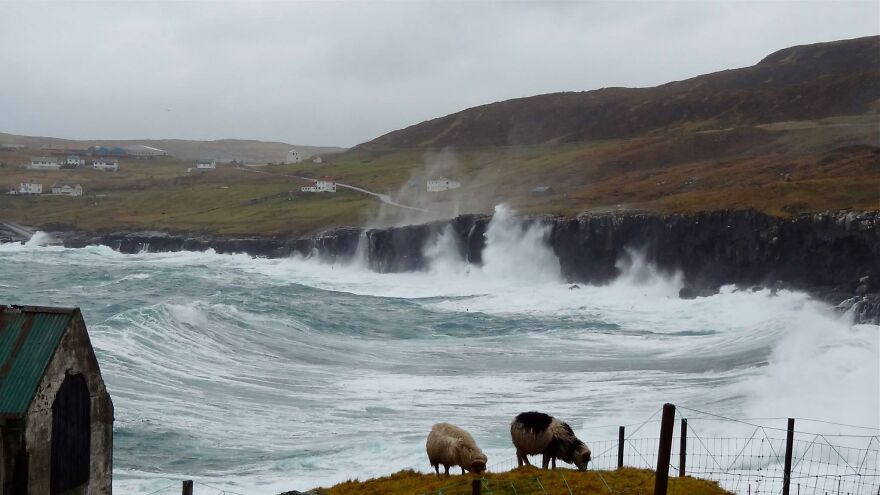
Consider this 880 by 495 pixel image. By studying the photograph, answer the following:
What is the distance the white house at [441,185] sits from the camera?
5379 inches

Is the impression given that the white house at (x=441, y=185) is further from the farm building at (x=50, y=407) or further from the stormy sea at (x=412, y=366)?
the farm building at (x=50, y=407)

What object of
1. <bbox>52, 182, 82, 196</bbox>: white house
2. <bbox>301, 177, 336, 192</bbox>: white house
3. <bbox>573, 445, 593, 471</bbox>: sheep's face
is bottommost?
<bbox>573, 445, 593, 471</bbox>: sheep's face

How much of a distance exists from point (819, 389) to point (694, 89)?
522ft

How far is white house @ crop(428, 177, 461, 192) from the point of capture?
Result: 448ft

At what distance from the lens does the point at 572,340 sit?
1959 inches

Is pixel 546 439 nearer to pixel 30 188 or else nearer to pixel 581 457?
pixel 581 457

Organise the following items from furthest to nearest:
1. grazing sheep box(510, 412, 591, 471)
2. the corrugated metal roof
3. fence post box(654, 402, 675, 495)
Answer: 1. grazing sheep box(510, 412, 591, 471)
2. the corrugated metal roof
3. fence post box(654, 402, 675, 495)

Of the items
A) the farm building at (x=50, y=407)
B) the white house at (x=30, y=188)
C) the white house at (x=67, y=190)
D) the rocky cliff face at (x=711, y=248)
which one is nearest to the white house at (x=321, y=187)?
the white house at (x=67, y=190)

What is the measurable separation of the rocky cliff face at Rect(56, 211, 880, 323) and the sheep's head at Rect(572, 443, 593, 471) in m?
39.7

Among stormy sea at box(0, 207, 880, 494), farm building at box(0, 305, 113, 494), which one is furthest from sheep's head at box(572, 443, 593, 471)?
farm building at box(0, 305, 113, 494)

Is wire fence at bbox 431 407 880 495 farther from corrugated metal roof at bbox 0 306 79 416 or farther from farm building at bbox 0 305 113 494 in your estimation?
corrugated metal roof at bbox 0 306 79 416

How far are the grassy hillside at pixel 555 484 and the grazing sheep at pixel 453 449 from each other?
1.12 feet

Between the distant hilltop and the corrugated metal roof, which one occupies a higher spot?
the distant hilltop

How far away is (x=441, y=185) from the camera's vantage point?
137 m
